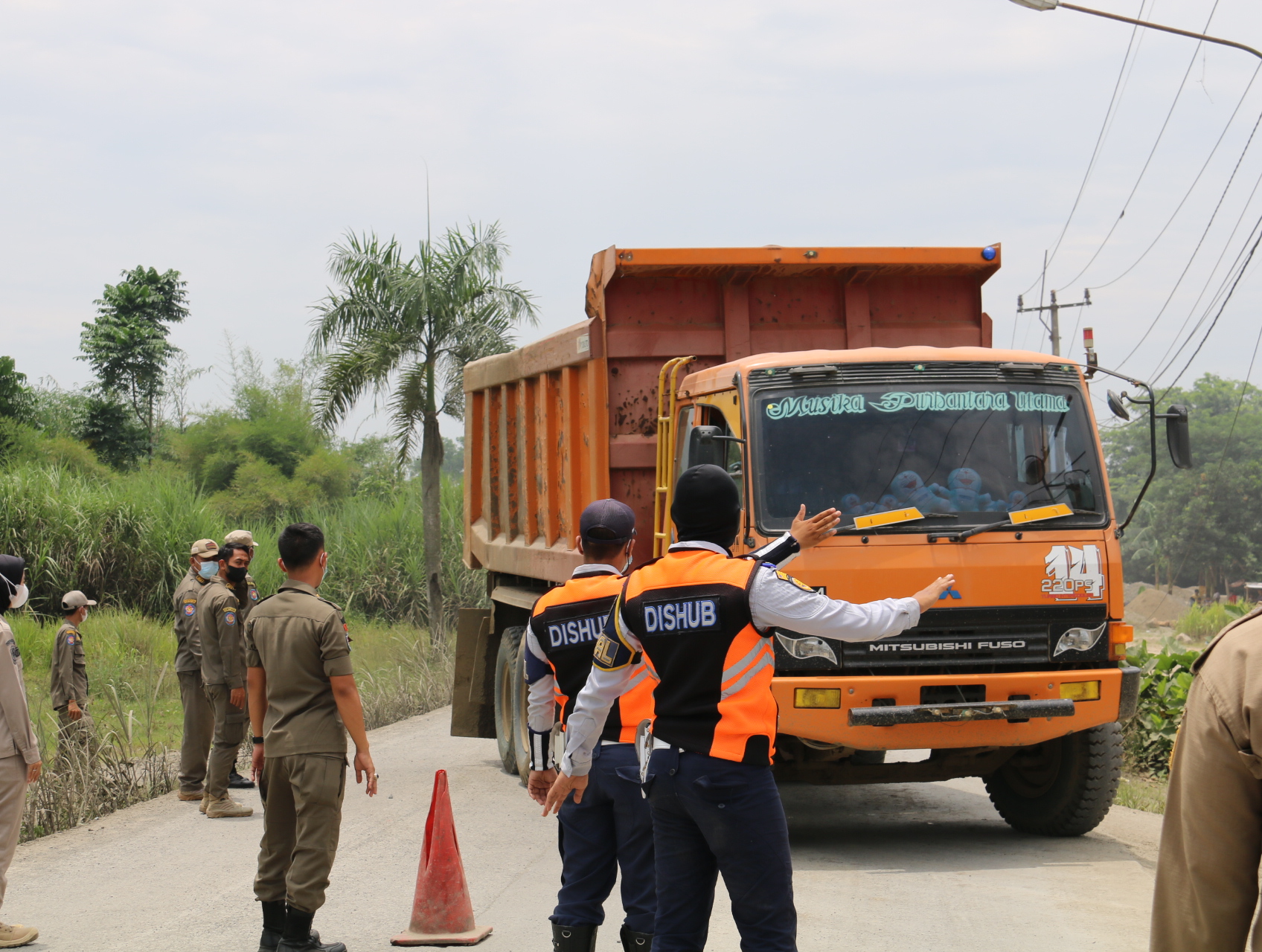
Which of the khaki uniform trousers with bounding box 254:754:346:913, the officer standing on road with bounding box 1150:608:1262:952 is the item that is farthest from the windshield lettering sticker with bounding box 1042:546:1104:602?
the officer standing on road with bounding box 1150:608:1262:952

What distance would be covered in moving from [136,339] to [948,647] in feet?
119

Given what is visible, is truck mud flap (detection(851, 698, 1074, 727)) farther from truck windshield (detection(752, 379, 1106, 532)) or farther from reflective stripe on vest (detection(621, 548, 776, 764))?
reflective stripe on vest (detection(621, 548, 776, 764))

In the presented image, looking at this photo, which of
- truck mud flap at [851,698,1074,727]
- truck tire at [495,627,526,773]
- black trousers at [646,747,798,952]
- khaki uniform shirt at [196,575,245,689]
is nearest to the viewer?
black trousers at [646,747,798,952]

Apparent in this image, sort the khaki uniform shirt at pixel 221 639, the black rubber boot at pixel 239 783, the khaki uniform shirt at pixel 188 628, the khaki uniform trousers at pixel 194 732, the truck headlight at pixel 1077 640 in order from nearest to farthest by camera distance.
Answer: the truck headlight at pixel 1077 640 < the khaki uniform shirt at pixel 221 639 < the khaki uniform shirt at pixel 188 628 < the khaki uniform trousers at pixel 194 732 < the black rubber boot at pixel 239 783

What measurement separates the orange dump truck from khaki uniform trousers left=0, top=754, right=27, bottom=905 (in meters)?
3.61

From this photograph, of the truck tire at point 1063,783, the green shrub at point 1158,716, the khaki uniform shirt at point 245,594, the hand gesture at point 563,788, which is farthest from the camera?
the green shrub at point 1158,716

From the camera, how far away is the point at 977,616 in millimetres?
6535

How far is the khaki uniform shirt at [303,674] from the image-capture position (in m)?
5.21

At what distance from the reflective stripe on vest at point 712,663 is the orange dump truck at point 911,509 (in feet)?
8.84

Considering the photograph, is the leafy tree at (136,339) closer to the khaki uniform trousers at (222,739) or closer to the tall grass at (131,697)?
the tall grass at (131,697)

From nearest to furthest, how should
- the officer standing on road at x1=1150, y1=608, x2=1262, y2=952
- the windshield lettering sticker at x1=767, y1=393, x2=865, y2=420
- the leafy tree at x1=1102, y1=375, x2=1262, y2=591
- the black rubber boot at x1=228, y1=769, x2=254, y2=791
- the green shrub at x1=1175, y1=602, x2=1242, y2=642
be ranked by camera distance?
the officer standing on road at x1=1150, y1=608, x2=1262, y2=952, the windshield lettering sticker at x1=767, y1=393, x2=865, y2=420, the black rubber boot at x1=228, y1=769, x2=254, y2=791, the green shrub at x1=1175, y1=602, x2=1242, y2=642, the leafy tree at x1=1102, y1=375, x2=1262, y2=591

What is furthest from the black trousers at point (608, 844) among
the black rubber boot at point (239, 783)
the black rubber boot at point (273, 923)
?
the black rubber boot at point (239, 783)

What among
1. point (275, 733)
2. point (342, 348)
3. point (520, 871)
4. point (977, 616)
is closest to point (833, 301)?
point (977, 616)

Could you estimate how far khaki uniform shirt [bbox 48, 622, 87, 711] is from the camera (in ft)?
30.9
